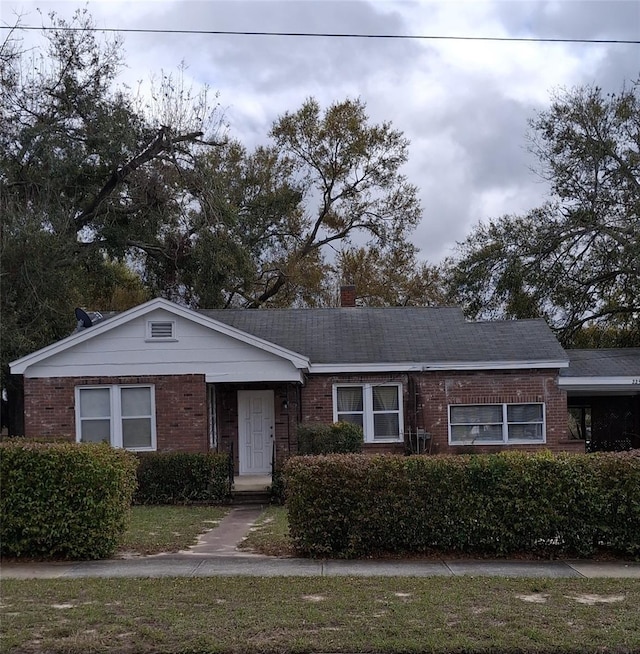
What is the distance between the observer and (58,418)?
18.6 meters

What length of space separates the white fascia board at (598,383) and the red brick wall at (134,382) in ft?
29.6

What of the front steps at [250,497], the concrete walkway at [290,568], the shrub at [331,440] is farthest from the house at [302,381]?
the concrete walkway at [290,568]

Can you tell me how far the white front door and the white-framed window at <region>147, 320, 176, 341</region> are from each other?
8.33 feet

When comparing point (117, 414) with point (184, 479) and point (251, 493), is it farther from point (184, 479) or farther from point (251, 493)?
point (251, 493)

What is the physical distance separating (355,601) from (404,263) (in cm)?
3234

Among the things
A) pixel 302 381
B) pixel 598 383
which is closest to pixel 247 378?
pixel 302 381

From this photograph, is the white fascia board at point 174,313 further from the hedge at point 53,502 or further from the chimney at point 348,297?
the hedge at point 53,502

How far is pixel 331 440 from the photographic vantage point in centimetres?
1677

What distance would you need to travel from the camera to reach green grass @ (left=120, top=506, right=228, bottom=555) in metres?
11.3

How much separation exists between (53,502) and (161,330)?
29.5ft

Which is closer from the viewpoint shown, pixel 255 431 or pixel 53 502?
pixel 53 502

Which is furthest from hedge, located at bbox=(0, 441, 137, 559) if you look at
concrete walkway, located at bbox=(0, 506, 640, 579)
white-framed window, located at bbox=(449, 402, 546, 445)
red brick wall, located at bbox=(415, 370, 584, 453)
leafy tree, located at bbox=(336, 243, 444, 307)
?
leafy tree, located at bbox=(336, 243, 444, 307)

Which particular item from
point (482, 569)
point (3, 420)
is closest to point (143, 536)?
point (482, 569)

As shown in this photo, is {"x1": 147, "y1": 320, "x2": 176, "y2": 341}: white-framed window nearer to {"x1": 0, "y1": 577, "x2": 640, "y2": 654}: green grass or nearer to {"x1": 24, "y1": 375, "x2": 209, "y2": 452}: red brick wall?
{"x1": 24, "y1": 375, "x2": 209, "y2": 452}: red brick wall
